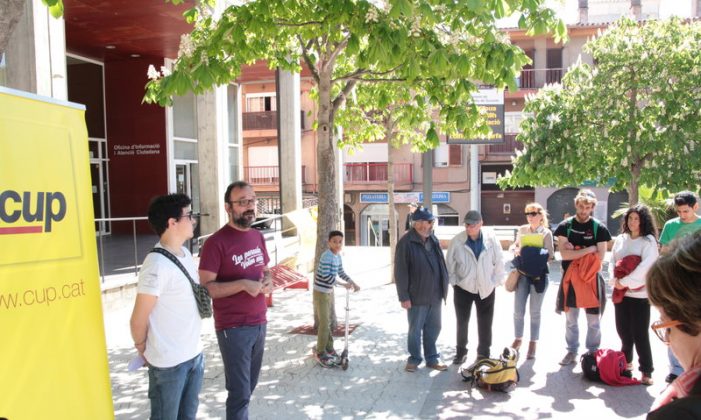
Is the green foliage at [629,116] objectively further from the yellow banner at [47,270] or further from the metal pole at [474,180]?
the metal pole at [474,180]

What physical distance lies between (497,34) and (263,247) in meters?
3.75

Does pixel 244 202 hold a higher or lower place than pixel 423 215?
higher

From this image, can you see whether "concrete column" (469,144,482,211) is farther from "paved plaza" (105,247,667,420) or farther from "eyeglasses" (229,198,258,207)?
"eyeglasses" (229,198,258,207)

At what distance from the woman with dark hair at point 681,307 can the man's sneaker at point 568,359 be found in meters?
5.42

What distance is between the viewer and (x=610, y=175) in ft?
47.6

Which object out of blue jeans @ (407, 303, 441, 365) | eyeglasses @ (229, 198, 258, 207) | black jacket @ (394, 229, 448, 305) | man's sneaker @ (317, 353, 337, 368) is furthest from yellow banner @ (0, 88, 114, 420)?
blue jeans @ (407, 303, 441, 365)

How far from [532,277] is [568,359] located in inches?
38.9

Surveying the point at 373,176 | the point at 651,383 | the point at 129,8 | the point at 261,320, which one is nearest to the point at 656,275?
the point at 261,320

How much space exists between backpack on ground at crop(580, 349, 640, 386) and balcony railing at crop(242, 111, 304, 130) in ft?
103

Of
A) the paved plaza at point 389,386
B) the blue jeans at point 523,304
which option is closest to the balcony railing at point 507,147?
the paved plaza at point 389,386

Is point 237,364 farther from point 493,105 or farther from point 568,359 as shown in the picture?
point 493,105

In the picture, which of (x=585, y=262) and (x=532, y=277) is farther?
(x=532, y=277)

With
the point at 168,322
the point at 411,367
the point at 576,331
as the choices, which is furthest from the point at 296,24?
the point at 576,331

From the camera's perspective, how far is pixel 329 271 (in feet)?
22.1
